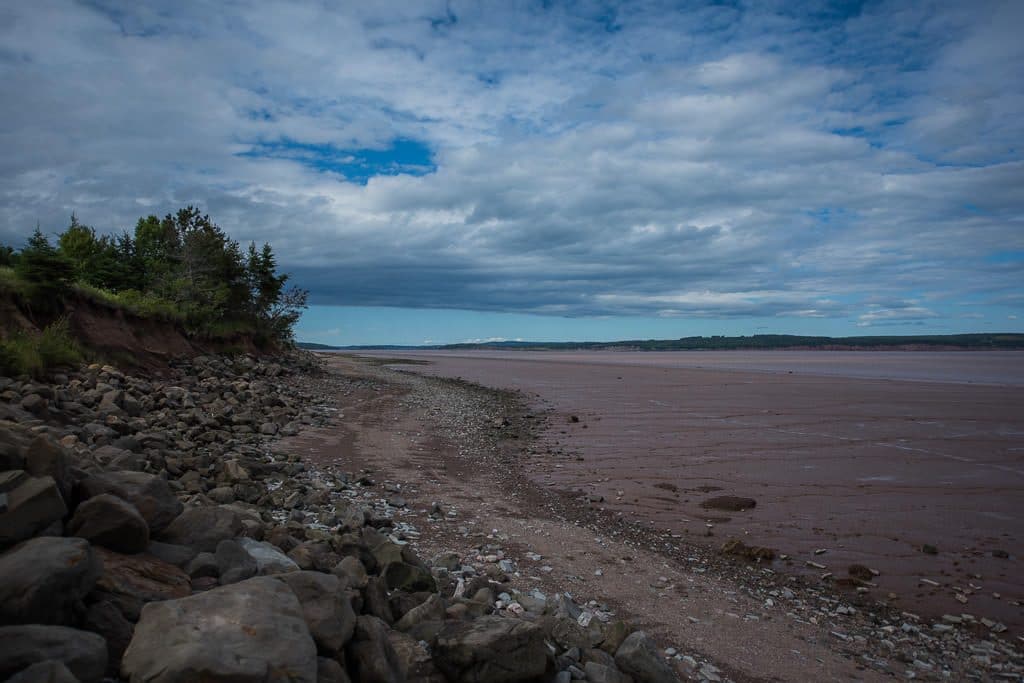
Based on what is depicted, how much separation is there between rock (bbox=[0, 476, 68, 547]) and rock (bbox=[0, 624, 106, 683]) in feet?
3.47

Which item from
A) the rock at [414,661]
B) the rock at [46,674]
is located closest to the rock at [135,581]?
A: the rock at [46,674]

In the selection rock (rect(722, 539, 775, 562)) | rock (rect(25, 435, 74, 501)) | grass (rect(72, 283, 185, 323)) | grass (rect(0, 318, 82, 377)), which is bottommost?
rock (rect(722, 539, 775, 562))

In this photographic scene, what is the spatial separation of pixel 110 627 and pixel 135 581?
49 centimetres

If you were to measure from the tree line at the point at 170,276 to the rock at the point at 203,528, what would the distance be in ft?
50.3

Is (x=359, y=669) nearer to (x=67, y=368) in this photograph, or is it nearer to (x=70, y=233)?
(x=67, y=368)

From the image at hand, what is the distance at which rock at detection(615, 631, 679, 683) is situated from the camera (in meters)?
5.06

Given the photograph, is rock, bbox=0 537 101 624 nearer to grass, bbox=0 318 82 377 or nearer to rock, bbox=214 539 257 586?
rock, bbox=214 539 257 586

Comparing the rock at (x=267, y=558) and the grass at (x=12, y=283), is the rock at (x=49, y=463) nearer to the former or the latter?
the rock at (x=267, y=558)

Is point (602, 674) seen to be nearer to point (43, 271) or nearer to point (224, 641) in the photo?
point (224, 641)

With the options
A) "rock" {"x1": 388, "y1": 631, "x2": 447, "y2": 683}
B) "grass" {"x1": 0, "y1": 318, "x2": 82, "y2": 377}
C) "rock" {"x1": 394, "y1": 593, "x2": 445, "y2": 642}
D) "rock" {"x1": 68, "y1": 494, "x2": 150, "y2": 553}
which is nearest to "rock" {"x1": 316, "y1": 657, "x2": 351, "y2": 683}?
"rock" {"x1": 388, "y1": 631, "x2": 447, "y2": 683}

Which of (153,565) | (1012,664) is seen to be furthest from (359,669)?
(1012,664)

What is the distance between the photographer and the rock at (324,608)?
3916 millimetres

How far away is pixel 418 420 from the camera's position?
880 inches

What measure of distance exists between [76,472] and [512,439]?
1584 centimetres
